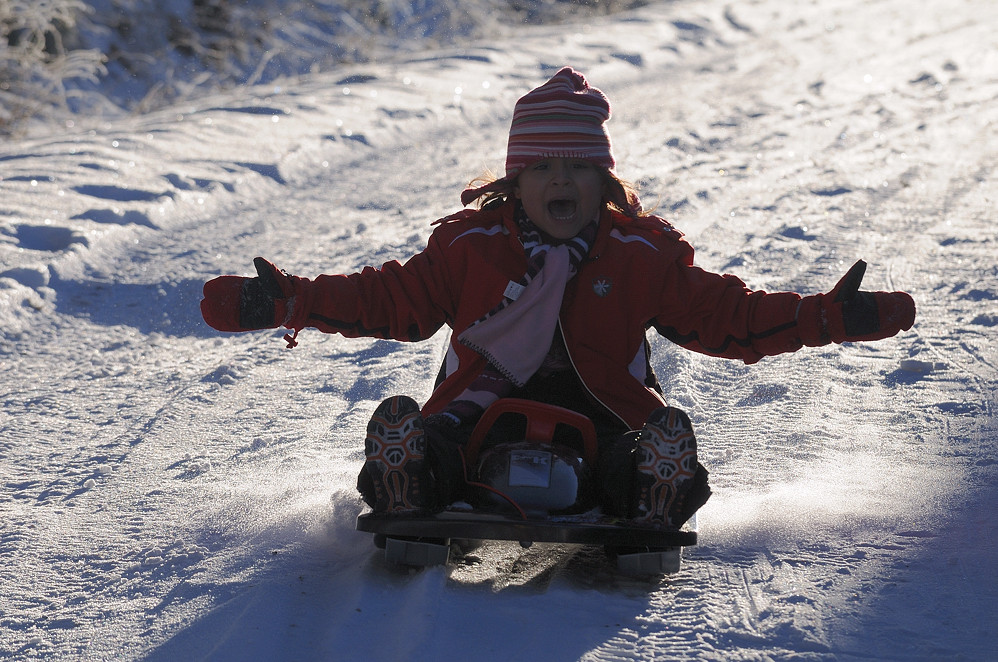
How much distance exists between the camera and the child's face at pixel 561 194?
270 cm

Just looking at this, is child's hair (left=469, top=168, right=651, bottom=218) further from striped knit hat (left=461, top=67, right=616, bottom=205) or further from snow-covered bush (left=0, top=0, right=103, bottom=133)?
snow-covered bush (left=0, top=0, right=103, bottom=133)

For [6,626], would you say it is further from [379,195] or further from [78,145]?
[78,145]

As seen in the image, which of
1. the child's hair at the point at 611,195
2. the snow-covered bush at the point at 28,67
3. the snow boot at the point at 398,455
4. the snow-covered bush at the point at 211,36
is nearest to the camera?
the snow boot at the point at 398,455

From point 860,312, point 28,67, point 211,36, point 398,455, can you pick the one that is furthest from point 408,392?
point 211,36

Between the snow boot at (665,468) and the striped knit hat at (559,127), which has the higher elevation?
the striped knit hat at (559,127)

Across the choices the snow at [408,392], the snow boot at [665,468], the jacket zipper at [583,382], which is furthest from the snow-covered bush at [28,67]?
the snow boot at [665,468]

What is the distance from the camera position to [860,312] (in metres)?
2.39

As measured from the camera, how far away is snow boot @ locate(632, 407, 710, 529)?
2309 mm

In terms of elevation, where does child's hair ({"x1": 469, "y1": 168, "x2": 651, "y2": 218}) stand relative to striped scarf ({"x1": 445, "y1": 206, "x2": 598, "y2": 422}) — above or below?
above

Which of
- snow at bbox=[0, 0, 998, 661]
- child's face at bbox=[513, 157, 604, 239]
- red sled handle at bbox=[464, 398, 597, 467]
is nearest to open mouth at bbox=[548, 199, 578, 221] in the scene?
child's face at bbox=[513, 157, 604, 239]

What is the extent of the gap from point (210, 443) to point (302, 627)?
116 cm

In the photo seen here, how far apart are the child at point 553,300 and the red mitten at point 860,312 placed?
1cm

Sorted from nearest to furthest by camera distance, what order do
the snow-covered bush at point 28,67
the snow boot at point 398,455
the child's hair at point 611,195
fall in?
the snow boot at point 398,455 < the child's hair at point 611,195 < the snow-covered bush at point 28,67

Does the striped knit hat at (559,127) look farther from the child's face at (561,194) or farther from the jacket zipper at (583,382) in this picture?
the jacket zipper at (583,382)
